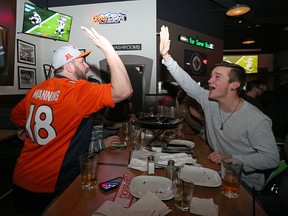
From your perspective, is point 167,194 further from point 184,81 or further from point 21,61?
point 21,61

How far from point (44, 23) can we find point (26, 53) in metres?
0.74

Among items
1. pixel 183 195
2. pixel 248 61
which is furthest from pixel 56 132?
pixel 248 61

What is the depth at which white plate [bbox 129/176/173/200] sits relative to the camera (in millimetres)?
1137

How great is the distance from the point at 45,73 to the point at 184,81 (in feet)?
11.2

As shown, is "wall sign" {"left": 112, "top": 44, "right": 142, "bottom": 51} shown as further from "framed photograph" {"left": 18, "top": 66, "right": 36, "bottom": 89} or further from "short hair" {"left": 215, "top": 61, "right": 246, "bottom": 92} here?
"short hair" {"left": 215, "top": 61, "right": 246, "bottom": 92}

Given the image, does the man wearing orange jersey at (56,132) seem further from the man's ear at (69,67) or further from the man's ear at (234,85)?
the man's ear at (234,85)

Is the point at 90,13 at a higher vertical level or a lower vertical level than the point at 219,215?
higher

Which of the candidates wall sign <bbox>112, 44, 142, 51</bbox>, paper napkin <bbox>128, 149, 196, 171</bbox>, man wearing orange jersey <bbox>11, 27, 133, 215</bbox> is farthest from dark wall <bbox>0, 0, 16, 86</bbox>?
paper napkin <bbox>128, 149, 196, 171</bbox>

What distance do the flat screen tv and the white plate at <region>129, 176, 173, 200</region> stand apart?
352 cm

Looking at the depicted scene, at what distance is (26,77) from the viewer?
14.0 ft

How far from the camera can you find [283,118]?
3.94m

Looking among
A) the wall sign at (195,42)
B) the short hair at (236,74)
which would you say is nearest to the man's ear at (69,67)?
the short hair at (236,74)

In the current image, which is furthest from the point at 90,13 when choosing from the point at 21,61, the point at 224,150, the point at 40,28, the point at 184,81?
the point at 224,150

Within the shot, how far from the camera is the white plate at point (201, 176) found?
126cm
